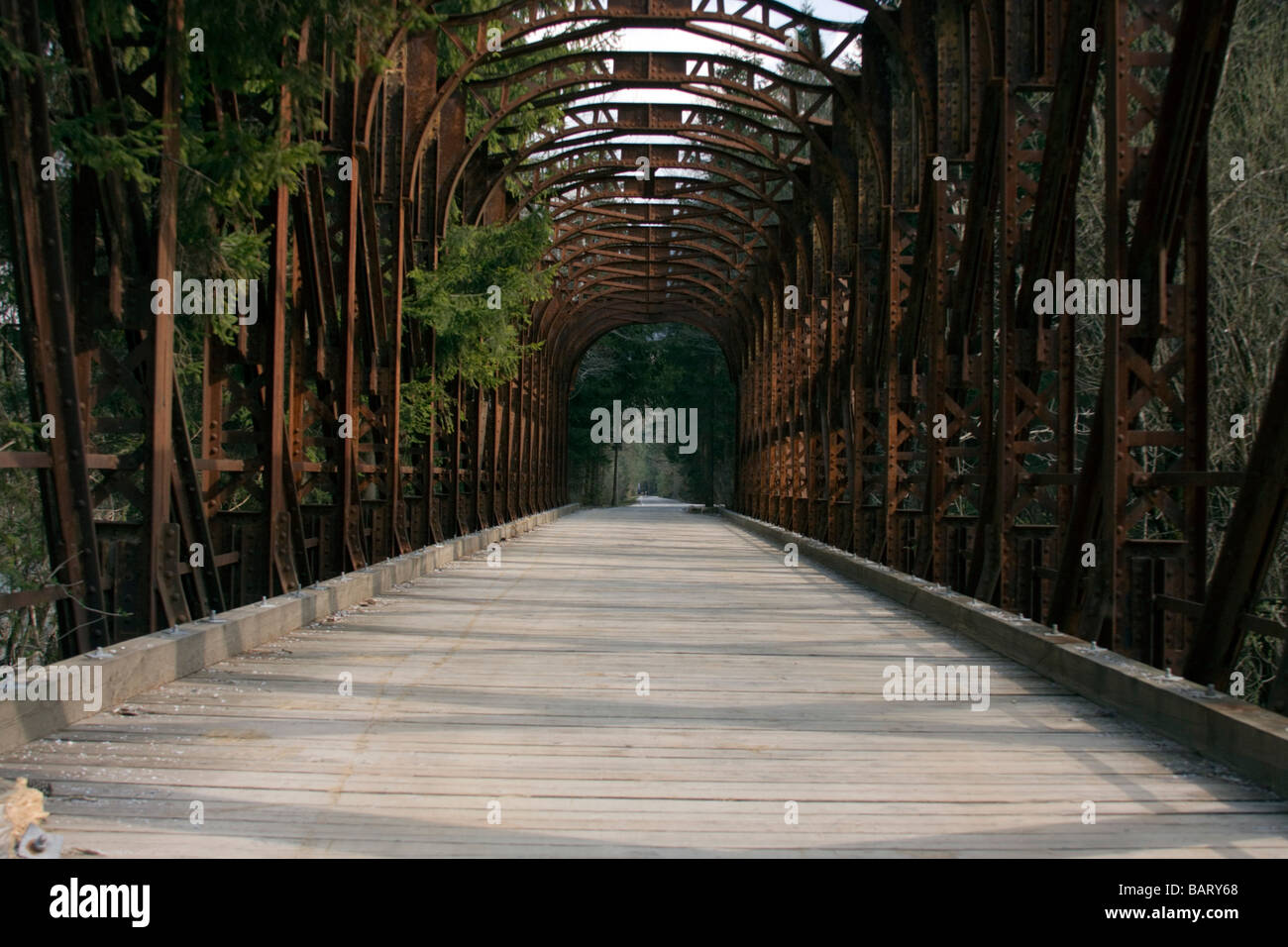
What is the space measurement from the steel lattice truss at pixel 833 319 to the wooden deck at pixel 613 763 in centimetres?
107

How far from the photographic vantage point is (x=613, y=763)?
14.3 feet

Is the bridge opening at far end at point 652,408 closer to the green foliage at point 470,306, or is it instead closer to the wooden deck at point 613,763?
the green foliage at point 470,306

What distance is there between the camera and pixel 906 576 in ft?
33.2

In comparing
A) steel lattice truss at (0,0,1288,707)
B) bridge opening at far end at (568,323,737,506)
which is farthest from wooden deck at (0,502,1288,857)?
bridge opening at far end at (568,323,737,506)

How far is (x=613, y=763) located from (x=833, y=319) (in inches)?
531

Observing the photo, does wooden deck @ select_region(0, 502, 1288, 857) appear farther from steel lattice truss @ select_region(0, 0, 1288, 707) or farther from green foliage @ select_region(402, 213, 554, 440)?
green foliage @ select_region(402, 213, 554, 440)

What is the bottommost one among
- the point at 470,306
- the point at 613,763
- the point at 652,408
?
the point at 613,763

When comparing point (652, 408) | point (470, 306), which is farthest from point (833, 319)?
point (652, 408)

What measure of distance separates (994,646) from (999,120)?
13.1 ft

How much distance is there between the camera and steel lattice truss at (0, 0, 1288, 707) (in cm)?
595

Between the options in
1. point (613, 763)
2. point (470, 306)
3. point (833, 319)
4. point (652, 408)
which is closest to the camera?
point (613, 763)

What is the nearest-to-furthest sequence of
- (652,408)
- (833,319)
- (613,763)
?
(613,763) → (833,319) → (652,408)

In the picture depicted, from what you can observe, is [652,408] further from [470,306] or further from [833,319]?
[470,306]

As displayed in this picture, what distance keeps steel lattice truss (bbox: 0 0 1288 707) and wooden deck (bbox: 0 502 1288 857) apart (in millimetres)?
1072
